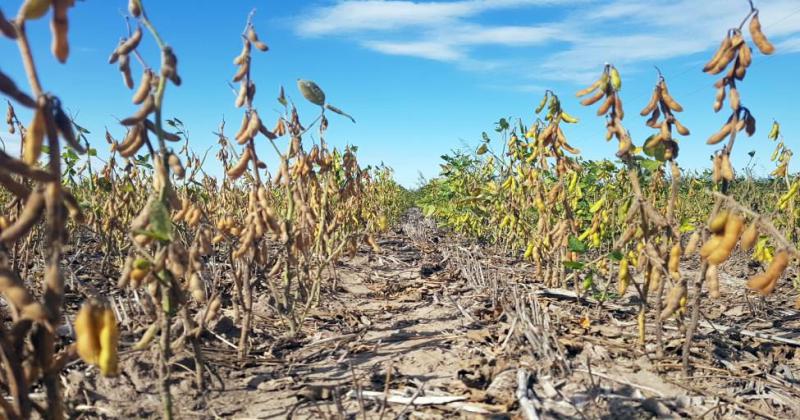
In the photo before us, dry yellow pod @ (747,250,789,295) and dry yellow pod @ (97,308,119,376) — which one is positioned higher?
dry yellow pod @ (97,308,119,376)

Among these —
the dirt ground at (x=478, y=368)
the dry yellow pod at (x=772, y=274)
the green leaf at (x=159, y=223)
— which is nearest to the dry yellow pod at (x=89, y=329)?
the green leaf at (x=159, y=223)

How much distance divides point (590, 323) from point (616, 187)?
→ 2650 mm

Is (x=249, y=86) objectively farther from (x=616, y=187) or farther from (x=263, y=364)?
(x=616, y=187)

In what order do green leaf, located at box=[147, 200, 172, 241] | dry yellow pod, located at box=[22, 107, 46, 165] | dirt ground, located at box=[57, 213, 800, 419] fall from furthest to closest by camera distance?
dirt ground, located at box=[57, 213, 800, 419] → green leaf, located at box=[147, 200, 172, 241] → dry yellow pod, located at box=[22, 107, 46, 165]

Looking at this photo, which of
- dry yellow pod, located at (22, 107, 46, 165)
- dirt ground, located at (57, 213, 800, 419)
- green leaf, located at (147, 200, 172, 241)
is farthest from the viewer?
dirt ground, located at (57, 213, 800, 419)

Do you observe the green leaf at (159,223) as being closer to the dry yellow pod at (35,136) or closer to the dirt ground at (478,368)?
the dry yellow pod at (35,136)

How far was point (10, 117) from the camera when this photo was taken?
3.88 m

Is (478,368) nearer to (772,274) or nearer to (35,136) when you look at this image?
(772,274)

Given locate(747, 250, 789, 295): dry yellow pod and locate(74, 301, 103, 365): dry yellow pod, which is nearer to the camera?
locate(74, 301, 103, 365): dry yellow pod

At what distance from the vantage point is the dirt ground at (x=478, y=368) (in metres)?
2.34

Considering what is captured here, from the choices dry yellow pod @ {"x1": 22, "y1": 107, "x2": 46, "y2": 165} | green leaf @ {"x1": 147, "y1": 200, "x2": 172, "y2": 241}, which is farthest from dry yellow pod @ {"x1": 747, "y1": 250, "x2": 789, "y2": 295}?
dry yellow pod @ {"x1": 22, "y1": 107, "x2": 46, "y2": 165}

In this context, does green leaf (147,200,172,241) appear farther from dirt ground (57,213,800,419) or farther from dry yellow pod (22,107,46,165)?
dirt ground (57,213,800,419)

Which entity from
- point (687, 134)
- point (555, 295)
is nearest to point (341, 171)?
point (555, 295)

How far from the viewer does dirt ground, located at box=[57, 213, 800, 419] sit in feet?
7.68
